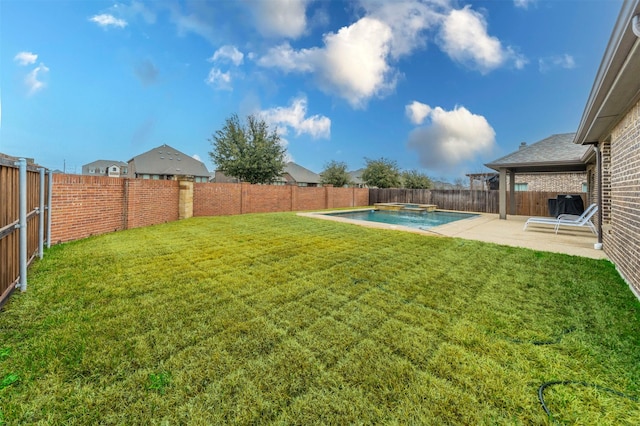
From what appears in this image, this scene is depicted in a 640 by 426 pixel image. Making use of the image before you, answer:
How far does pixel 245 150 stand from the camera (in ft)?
60.6

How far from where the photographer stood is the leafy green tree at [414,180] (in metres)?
27.4

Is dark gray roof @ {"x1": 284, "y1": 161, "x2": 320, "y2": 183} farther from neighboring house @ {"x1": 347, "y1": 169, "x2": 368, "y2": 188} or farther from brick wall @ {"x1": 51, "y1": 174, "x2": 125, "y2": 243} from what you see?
brick wall @ {"x1": 51, "y1": 174, "x2": 125, "y2": 243}

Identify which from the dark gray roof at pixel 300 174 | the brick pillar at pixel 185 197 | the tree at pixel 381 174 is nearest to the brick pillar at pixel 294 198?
the brick pillar at pixel 185 197

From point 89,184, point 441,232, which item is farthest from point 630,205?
point 89,184

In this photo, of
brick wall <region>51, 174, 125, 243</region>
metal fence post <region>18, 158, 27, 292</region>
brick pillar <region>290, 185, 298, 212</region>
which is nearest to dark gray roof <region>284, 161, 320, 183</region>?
brick pillar <region>290, 185, 298, 212</region>

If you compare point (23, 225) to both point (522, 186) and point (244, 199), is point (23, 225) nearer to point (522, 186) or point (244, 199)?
point (244, 199)

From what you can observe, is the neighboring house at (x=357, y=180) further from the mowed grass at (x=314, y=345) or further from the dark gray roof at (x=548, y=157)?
the mowed grass at (x=314, y=345)

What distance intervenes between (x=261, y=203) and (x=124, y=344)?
12830 millimetres

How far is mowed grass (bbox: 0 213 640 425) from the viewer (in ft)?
A: 5.04

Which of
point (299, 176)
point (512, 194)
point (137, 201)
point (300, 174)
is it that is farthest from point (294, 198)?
point (300, 174)

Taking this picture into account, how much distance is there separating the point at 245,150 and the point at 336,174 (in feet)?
35.5

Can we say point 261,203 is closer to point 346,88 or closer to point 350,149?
point 346,88

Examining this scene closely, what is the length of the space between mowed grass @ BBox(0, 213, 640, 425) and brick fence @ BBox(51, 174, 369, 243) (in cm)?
256

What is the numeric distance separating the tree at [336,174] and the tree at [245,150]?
8836mm
